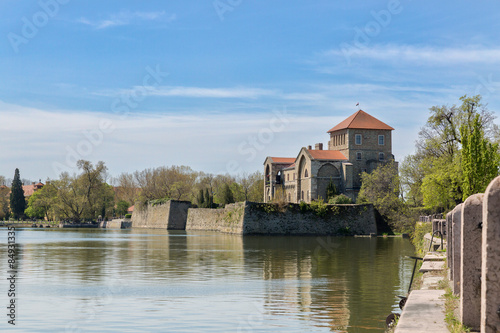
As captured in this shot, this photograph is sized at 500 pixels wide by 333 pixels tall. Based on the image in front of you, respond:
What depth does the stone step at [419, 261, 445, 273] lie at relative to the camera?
13908mm

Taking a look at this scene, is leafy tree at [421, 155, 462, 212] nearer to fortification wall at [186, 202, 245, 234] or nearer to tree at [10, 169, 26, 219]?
fortification wall at [186, 202, 245, 234]

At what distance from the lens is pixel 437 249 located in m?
21.4

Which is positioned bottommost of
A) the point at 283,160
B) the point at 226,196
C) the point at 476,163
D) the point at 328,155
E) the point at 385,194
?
the point at 385,194

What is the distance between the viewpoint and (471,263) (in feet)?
21.3

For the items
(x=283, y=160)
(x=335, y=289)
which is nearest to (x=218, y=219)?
(x=283, y=160)

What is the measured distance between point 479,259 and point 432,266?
8.69 metres

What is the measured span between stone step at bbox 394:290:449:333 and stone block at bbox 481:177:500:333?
1.66 m

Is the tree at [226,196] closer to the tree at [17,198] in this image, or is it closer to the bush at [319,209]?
the bush at [319,209]

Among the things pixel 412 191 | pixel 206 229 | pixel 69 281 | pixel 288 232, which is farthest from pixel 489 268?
pixel 206 229

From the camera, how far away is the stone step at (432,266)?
548 inches

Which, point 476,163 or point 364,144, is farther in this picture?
point 364,144

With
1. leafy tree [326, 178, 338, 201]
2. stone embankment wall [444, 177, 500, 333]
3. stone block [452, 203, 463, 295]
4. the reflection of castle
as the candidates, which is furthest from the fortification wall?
stone embankment wall [444, 177, 500, 333]

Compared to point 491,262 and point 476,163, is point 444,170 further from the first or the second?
point 491,262

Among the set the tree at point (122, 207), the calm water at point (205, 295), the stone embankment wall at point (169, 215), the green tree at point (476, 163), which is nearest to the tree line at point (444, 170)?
the green tree at point (476, 163)
